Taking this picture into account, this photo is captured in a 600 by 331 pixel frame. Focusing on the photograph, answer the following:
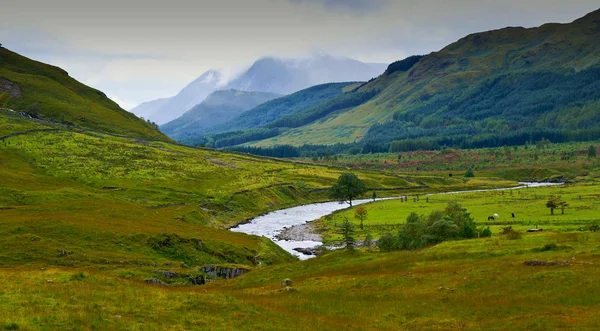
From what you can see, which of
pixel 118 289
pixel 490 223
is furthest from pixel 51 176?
pixel 118 289

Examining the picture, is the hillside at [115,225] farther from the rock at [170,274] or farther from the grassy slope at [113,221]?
the rock at [170,274]

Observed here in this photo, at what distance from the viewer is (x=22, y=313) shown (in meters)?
29.2

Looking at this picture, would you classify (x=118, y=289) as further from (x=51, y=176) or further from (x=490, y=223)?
(x=51, y=176)

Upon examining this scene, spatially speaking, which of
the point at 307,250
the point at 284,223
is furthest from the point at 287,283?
the point at 284,223

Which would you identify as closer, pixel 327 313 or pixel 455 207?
pixel 327 313

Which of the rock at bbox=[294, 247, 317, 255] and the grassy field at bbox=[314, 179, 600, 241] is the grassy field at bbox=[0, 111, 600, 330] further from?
the rock at bbox=[294, 247, 317, 255]

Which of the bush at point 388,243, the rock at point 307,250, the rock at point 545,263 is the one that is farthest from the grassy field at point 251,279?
the bush at point 388,243

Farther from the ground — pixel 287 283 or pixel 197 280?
pixel 287 283

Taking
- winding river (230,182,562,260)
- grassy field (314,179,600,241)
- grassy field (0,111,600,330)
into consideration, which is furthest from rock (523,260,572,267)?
winding river (230,182,562,260)

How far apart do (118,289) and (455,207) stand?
69.9m

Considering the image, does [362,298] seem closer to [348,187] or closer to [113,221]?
[113,221]

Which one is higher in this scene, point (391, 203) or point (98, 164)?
point (98, 164)

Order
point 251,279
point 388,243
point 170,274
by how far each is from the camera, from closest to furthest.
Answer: point 251,279
point 170,274
point 388,243

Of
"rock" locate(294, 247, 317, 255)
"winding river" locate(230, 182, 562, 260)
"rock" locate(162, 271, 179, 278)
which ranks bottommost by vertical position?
"rock" locate(294, 247, 317, 255)
